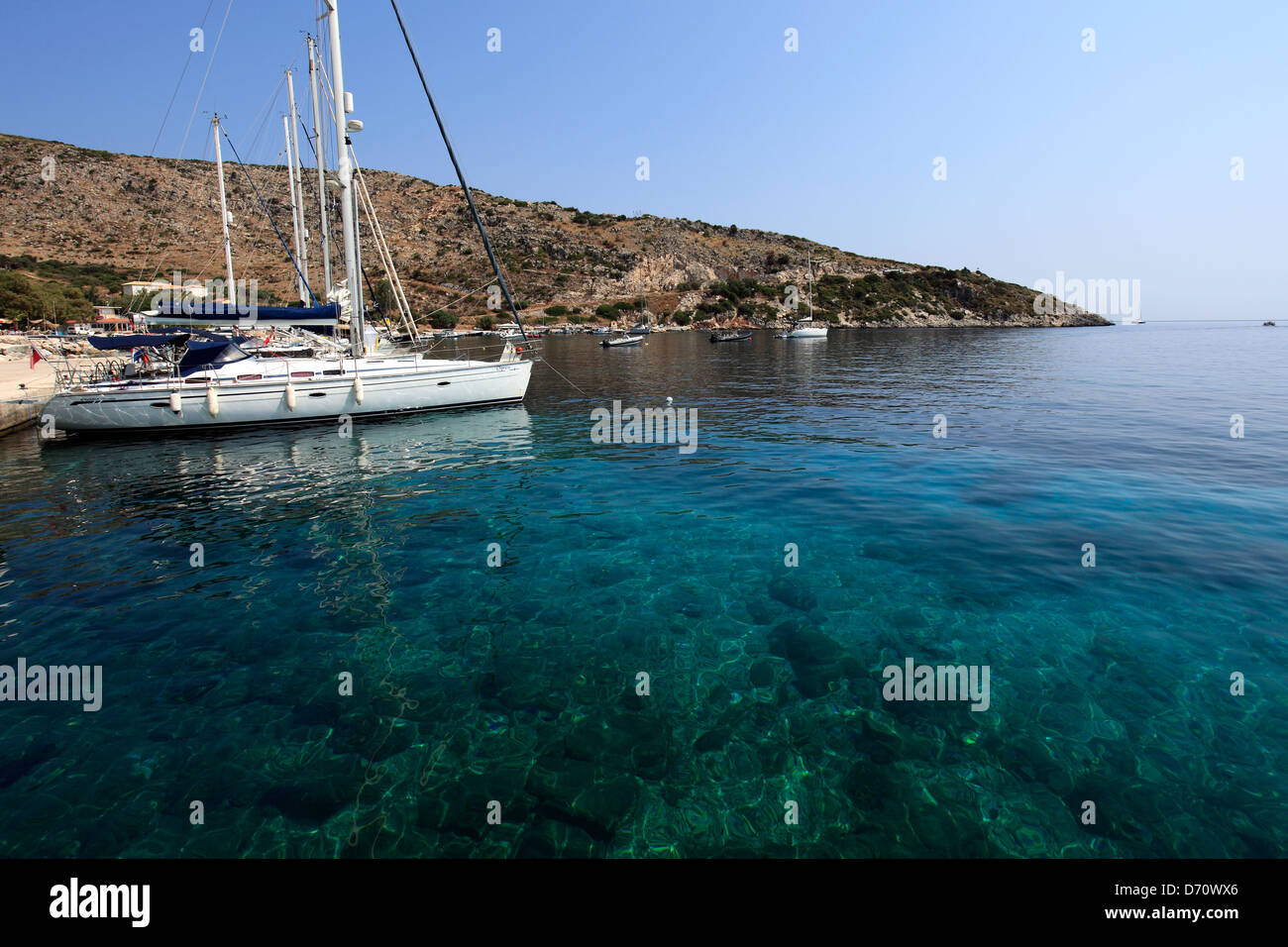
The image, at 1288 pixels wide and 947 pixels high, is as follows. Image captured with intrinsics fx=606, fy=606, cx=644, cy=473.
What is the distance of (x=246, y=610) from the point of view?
880 centimetres

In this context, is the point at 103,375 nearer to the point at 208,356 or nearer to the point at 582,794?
the point at 208,356

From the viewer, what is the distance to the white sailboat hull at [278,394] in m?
20.8

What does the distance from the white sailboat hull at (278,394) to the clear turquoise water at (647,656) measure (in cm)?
465

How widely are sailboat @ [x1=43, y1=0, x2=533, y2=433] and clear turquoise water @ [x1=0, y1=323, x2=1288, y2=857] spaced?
4.72 m

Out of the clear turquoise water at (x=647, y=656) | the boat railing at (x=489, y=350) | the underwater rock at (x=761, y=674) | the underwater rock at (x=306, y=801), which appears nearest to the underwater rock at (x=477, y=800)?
the clear turquoise water at (x=647, y=656)

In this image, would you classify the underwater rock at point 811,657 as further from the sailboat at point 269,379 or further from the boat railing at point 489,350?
the boat railing at point 489,350

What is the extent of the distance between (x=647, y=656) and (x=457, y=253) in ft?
418

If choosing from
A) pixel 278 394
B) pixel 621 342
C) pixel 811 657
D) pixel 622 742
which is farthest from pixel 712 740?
pixel 621 342

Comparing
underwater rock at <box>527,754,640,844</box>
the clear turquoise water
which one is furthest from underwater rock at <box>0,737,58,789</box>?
underwater rock at <box>527,754,640,844</box>

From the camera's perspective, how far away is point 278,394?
22031 mm
